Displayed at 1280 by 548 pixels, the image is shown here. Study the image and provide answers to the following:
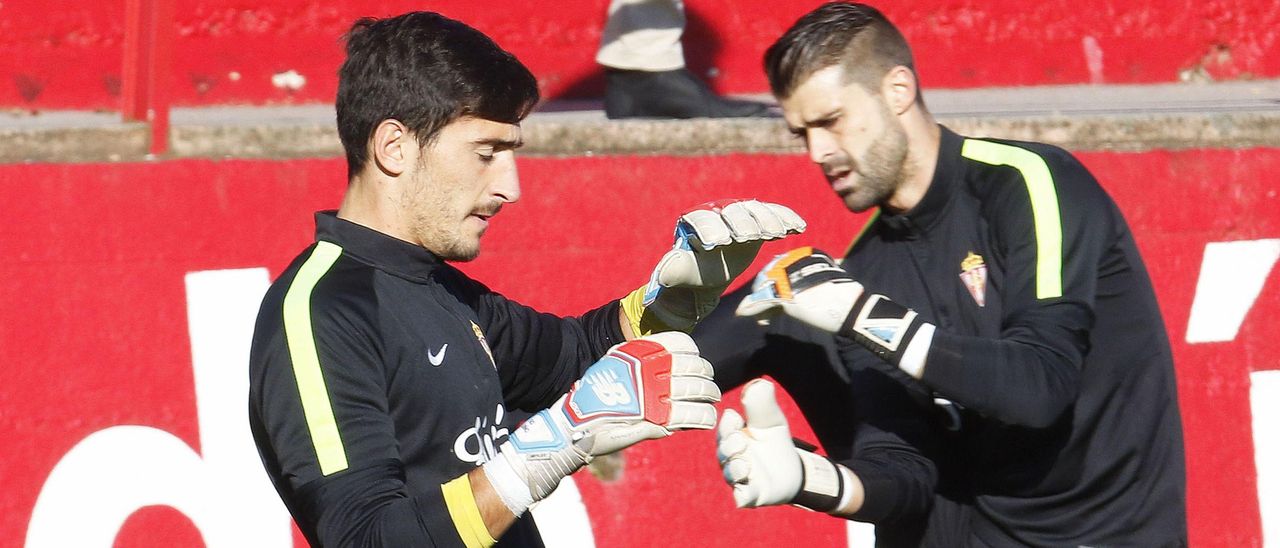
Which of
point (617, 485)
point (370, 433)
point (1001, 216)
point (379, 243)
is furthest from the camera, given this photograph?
point (617, 485)

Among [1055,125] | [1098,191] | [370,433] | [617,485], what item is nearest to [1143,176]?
[1055,125]

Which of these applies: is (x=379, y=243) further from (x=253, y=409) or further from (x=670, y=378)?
(x=670, y=378)

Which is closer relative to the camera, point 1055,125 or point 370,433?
point 370,433

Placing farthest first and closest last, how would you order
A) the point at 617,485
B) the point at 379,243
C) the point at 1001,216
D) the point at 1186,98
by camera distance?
the point at 1186,98
the point at 617,485
the point at 1001,216
the point at 379,243

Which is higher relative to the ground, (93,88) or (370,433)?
(93,88)

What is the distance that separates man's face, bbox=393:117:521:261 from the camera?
3.00m

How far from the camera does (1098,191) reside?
11.4ft

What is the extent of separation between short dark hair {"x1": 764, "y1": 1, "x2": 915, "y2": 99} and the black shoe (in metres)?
2.02

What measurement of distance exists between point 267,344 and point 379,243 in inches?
12.9

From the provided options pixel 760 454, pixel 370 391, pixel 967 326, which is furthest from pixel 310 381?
pixel 967 326

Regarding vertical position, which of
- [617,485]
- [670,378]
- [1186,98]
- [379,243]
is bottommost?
[617,485]

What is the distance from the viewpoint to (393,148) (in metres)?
3.00

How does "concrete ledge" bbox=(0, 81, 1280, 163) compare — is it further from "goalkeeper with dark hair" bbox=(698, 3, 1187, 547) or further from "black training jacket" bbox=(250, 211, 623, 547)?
"black training jacket" bbox=(250, 211, 623, 547)

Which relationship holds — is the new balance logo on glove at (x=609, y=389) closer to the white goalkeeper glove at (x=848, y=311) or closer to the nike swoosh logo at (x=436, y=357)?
the nike swoosh logo at (x=436, y=357)
